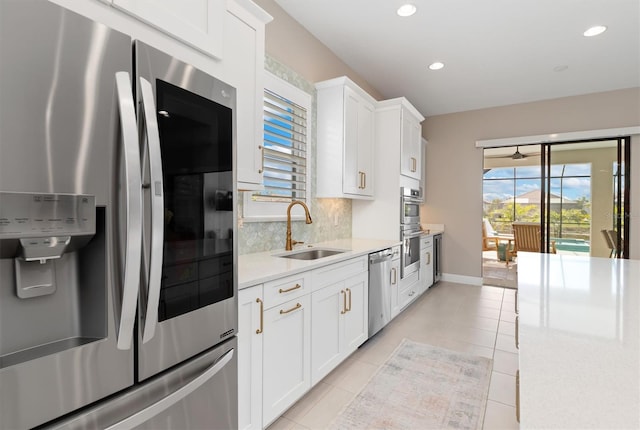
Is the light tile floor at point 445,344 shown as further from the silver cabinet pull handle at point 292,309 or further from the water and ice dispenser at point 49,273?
the water and ice dispenser at point 49,273

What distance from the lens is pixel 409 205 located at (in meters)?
4.04

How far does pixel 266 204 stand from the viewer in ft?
8.39

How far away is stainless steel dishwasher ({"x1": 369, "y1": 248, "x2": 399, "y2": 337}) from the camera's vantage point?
2846 millimetres

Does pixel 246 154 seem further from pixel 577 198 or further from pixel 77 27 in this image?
pixel 577 198

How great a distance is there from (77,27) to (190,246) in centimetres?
67

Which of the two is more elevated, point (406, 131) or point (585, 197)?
point (406, 131)

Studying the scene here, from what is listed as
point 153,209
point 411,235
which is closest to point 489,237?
point 411,235

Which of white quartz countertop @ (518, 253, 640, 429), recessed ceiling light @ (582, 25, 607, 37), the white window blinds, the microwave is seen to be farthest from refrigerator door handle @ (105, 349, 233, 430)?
recessed ceiling light @ (582, 25, 607, 37)

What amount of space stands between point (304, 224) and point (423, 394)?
1689 mm

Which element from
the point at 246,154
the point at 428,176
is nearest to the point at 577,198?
the point at 428,176

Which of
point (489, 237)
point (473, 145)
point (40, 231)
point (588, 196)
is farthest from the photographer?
point (489, 237)

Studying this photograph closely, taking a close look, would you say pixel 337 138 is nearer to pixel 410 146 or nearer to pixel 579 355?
pixel 410 146

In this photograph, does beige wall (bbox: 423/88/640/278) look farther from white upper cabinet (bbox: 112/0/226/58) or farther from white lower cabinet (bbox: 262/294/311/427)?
white upper cabinet (bbox: 112/0/226/58)

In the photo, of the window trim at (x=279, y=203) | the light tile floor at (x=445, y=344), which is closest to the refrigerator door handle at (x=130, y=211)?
the light tile floor at (x=445, y=344)
